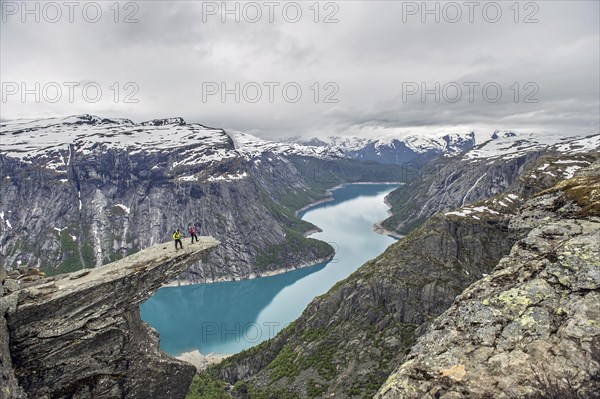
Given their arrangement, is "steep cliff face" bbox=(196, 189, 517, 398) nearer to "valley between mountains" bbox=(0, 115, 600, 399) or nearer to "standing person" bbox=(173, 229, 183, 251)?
"valley between mountains" bbox=(0, 115, 600, 399)

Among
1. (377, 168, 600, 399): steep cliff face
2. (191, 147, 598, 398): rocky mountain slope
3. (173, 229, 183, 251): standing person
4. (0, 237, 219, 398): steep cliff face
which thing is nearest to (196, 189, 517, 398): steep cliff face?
(191, 147, 598, 398): rocky mountain slope

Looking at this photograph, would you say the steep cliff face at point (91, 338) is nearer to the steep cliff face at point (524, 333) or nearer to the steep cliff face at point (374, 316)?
the steep cliff face at point (524, 333)

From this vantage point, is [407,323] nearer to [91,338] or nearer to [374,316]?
[374,316]

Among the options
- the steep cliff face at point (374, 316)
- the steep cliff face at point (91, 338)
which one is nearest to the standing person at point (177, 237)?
the steep cliff face at point (91, 338)

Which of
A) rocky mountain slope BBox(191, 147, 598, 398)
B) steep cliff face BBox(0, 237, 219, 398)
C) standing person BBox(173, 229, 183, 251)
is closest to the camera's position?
steep cliff face BBox(0, 237, 219, 398)

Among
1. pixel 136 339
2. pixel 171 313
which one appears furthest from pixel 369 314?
pixel 171 313
